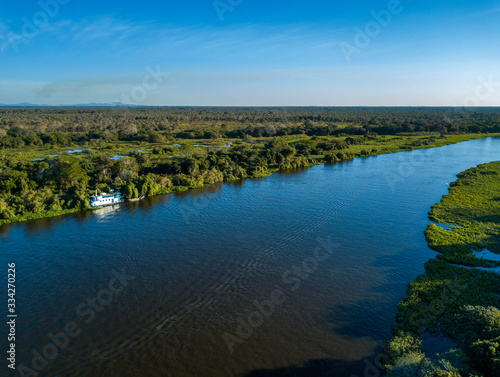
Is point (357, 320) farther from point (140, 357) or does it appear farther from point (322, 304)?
point (140, 357)

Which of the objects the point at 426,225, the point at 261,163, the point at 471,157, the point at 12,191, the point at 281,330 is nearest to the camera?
the point at 281,330

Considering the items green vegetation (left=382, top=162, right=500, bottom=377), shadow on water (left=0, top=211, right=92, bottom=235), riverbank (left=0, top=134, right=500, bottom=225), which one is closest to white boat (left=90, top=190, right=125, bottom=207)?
riverbank (left=0, top=134, right=500, bottom=225)

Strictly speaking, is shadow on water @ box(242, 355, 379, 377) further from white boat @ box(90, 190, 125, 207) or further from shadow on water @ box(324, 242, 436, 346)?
white boat @ box(90, 190, 125, 207)

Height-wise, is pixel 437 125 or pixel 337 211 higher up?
pixel 437 125

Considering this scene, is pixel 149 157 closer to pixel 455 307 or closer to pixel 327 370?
pixel 327 370

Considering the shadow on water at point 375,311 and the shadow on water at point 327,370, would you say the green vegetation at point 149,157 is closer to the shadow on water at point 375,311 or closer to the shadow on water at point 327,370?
the shadow on water at point 327,370

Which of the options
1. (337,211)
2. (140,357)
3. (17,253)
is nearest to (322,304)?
(140,357)

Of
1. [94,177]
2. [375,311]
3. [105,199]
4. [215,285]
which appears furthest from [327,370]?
[94,177]
